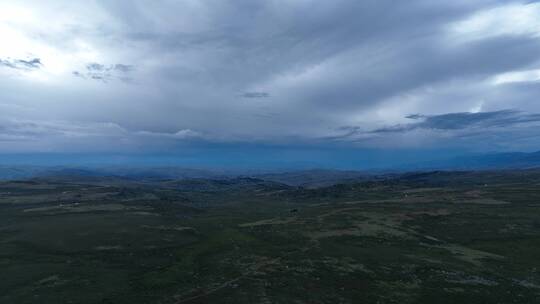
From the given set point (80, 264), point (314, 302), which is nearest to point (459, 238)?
point (314, 302)

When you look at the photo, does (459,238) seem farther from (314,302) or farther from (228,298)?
(228,298)

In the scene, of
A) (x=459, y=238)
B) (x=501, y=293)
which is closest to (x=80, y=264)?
(x=501, y=293)

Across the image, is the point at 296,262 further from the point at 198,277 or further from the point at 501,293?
the point at 501,293

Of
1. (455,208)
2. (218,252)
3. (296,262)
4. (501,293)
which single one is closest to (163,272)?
(218,252)

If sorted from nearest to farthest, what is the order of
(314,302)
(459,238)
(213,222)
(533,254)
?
(314,302)
(533,254)
(459,238)
(213,222)

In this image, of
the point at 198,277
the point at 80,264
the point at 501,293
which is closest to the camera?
the point at 501,293

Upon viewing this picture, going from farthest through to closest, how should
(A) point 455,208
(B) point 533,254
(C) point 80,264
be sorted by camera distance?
(A) point 455,208
(B) point 533,254
(C) point 80,264

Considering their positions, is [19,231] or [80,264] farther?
[19,231]

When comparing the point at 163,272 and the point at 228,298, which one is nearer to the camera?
the point at 228,298

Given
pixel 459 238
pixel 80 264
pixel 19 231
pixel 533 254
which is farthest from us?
pixel 19 231
